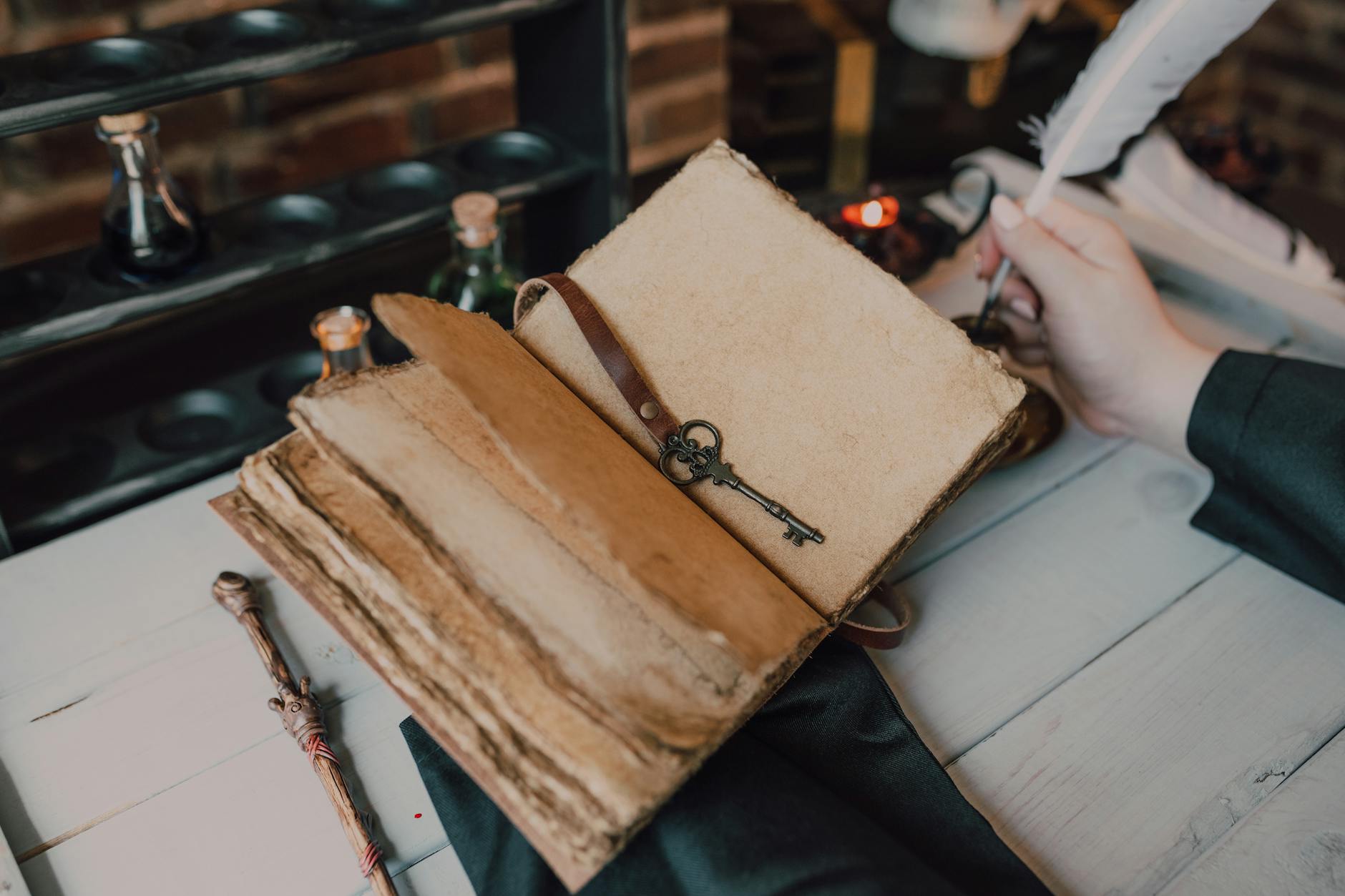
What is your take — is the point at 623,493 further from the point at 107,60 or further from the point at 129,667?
the point at 107,60

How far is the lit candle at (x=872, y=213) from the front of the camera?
3.63ft

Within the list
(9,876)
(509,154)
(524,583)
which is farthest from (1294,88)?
(9,876)

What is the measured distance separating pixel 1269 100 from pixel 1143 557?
2.25 m

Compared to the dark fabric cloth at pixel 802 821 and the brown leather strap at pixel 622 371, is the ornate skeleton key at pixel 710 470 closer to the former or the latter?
the brown leather strap at pixel 622 371

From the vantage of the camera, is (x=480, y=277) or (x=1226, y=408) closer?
(x=1226, y=408)

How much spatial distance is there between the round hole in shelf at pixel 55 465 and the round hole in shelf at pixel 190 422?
0.05 metres

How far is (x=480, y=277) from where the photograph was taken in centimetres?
102

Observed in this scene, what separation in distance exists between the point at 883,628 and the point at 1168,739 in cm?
22

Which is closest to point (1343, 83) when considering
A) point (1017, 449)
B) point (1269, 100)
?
point (1269, 100)

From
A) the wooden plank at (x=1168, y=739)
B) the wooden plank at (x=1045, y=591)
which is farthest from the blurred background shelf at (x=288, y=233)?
the wooden plank at (x=1168, y=739)

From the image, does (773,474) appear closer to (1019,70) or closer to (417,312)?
(417,312)

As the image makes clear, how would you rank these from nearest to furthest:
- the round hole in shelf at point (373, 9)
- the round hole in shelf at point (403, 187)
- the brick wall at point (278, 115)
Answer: the round hole in shelf at point (373, 9), the round hole in shelf at point (403, 187), the brick wall at point (278, 115)

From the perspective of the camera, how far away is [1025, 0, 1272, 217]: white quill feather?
913 mm

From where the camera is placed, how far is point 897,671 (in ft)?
2.63
